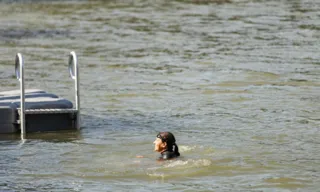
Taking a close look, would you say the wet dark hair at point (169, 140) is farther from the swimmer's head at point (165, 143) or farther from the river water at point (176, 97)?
the river water at point (176, 97)

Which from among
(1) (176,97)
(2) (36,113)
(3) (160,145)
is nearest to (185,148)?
(3) (160,145)

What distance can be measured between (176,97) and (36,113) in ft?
15.3

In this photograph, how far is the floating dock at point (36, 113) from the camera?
49.7 ft

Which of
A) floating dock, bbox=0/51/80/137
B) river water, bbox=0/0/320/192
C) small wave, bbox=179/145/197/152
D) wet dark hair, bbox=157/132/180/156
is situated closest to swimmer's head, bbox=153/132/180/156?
wet dark hair, bbox=157/132/180/156

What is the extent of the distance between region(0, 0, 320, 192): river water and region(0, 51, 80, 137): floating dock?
7.7 inches

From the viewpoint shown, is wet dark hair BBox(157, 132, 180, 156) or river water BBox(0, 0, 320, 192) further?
wet dark hair BBox(157, 132, 180, 156)

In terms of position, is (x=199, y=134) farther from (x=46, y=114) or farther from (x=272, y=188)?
(x=272, y=188)

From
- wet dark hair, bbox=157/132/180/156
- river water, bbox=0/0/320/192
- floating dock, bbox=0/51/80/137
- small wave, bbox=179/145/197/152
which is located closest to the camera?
river water, bbox=0/0/320/192

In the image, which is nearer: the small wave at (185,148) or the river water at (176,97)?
the river water at (176,97)

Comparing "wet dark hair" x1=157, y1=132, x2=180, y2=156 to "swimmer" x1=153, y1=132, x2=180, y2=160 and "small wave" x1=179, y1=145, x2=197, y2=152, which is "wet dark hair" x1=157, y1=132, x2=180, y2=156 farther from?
"small wave" x1=179, y1=145, x2=197, y2=152

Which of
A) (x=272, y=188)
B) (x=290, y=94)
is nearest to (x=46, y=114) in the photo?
(x=272, y=188)

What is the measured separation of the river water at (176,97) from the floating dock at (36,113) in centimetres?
20

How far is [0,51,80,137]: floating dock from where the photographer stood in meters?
15.1

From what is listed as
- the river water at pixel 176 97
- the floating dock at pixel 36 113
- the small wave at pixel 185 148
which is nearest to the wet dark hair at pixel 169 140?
the river water at pixel 176 97
